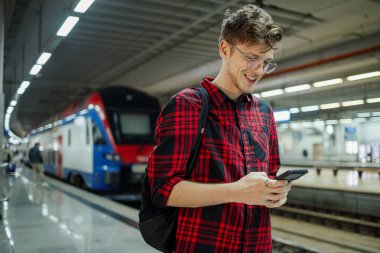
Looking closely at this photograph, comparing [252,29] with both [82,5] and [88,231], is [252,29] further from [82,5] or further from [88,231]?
[88,231]

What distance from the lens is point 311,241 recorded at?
678 centimetres

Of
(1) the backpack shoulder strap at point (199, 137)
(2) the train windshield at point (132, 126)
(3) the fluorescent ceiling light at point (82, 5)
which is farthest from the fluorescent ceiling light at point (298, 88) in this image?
(1) the backpack shoulder strap at point (199, 137)

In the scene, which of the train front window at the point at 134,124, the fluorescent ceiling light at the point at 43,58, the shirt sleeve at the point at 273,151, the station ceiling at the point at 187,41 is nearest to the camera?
the shirt sleeve at the point at 273,151

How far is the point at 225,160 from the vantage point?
49.6 inches

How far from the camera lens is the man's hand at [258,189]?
1.11 metres

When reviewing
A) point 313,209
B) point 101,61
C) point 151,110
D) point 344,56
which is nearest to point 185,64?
point 101,61

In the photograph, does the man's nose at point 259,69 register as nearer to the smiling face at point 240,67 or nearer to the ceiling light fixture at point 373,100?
the smiling face at point 240,67

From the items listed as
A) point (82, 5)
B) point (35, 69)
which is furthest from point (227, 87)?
point (35, 69)

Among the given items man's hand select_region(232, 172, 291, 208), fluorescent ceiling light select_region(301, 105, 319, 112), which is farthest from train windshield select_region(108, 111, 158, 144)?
man's hand select_region(232, 172, 291, 208)

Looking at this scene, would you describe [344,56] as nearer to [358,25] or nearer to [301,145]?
[358,25]

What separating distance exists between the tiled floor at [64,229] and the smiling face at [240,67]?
3925 millimetres

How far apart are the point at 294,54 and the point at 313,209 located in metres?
5.27

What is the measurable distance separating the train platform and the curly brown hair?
161 inches

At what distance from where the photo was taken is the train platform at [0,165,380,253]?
5125 mm
